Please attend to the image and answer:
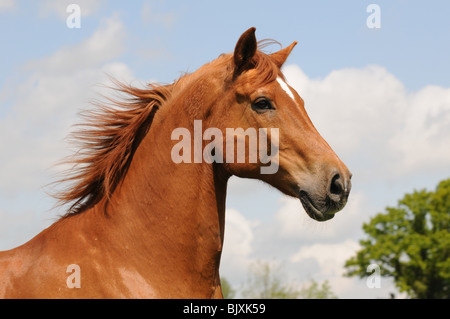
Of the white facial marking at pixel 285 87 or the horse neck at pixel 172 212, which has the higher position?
the white facial marking at pixel 285 87

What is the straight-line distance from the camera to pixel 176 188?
5.29 m

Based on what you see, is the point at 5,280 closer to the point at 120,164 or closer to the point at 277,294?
the point at 120,164

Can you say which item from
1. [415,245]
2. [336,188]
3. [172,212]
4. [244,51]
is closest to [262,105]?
[244,51]

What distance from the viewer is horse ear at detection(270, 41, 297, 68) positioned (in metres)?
5.95

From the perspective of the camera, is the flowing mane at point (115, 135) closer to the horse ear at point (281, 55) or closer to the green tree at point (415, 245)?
the horse ear at point (281, 55)

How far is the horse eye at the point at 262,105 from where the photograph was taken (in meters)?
5.28

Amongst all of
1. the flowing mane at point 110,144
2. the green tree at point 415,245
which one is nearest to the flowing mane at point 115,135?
the flowing mane at point 110,144

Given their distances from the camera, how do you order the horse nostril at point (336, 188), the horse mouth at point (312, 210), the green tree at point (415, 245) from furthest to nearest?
1. the green tree at point (415, 245)
2. the horse mouth at point (312, 210)
3. the horse nostril at point (336, 188)

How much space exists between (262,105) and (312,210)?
3.42ft

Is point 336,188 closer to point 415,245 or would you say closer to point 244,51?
point 244,51

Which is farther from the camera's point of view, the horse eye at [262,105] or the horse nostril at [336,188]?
the horse eye at [262,105]

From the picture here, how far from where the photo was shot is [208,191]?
5309 millimetres

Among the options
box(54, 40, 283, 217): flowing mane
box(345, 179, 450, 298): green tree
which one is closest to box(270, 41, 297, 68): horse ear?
box(54, 40, 283, 217): flowing mane
